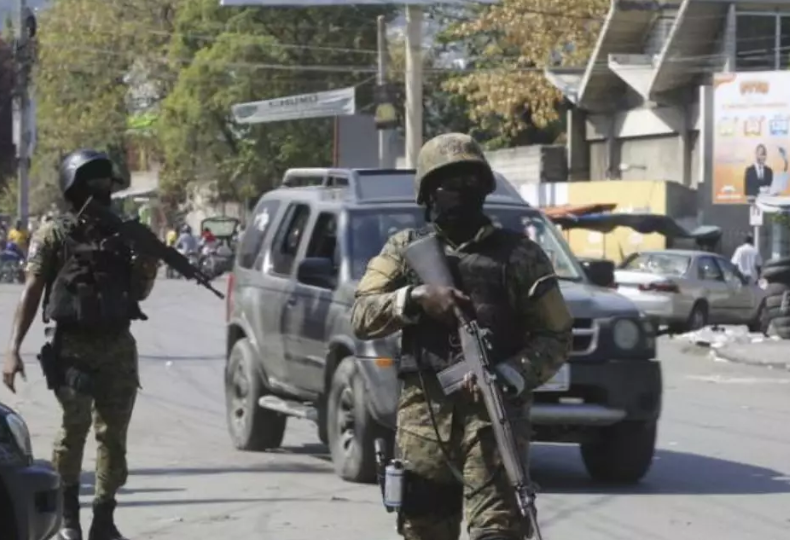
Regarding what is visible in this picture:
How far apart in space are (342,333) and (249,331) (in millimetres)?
1864

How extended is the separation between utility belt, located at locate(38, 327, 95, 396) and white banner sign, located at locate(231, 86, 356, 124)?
32.9 m

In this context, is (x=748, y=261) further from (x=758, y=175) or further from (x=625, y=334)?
(x=625, y=334)

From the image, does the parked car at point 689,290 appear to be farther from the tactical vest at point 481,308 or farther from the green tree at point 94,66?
the green tree at point 94,66

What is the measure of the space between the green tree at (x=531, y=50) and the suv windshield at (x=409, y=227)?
1490 inches

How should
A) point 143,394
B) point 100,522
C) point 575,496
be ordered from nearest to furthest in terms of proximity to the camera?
point 100,522 < point 575,496 < point 143,394

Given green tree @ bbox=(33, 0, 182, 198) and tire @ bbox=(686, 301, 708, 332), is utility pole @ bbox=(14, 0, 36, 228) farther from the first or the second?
tire @ bbox=(686, 301, 708, 332)

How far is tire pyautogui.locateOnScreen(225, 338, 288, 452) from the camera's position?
41.9 feet

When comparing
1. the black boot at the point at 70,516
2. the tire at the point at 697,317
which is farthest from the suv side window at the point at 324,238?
the tire at the point at 697,317

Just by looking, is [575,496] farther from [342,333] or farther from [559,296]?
[559,296]

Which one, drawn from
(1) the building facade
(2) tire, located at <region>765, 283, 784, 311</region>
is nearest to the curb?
(2) tire, located at <region>765, 283, 784, 311</region>

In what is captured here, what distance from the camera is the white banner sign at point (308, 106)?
4138cm

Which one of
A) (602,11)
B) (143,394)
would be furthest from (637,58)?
(143,394)

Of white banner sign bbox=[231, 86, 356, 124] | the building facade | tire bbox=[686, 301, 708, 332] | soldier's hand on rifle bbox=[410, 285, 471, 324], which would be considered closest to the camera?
soldier's hand on rifle bbox=[410, 285, 471, 324]

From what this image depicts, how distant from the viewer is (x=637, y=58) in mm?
44438
